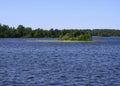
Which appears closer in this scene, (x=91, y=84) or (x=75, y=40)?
(x=91, y=84)

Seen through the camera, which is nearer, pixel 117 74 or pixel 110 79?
pixel 110 79

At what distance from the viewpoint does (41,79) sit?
1187 inches

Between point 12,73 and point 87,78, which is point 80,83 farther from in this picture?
point 12,73

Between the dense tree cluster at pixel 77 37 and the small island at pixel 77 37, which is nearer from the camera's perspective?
the dense tree cluster at pixel 77 37

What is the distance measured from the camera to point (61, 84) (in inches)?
1095

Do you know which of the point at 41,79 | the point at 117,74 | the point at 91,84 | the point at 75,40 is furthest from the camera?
the point at 75,40

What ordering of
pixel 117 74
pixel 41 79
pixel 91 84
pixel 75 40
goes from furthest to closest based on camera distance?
pixel 75 40, pixel 117 74, pixel 41 79, pixel 91 84

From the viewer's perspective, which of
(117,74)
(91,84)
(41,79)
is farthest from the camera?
(117,74)

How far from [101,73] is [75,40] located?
A: 13882 centimetres

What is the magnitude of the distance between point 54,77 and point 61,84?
361cm

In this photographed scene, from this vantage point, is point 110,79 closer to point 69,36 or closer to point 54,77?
point 54,77

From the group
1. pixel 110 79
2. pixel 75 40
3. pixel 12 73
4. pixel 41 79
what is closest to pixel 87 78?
pixel 110 79

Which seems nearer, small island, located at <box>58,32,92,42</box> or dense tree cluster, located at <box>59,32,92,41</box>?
dense tree cluster, located at <box>59,32,92,41</box>

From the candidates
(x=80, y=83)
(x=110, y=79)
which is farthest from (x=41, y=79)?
(x=110, y=79)
